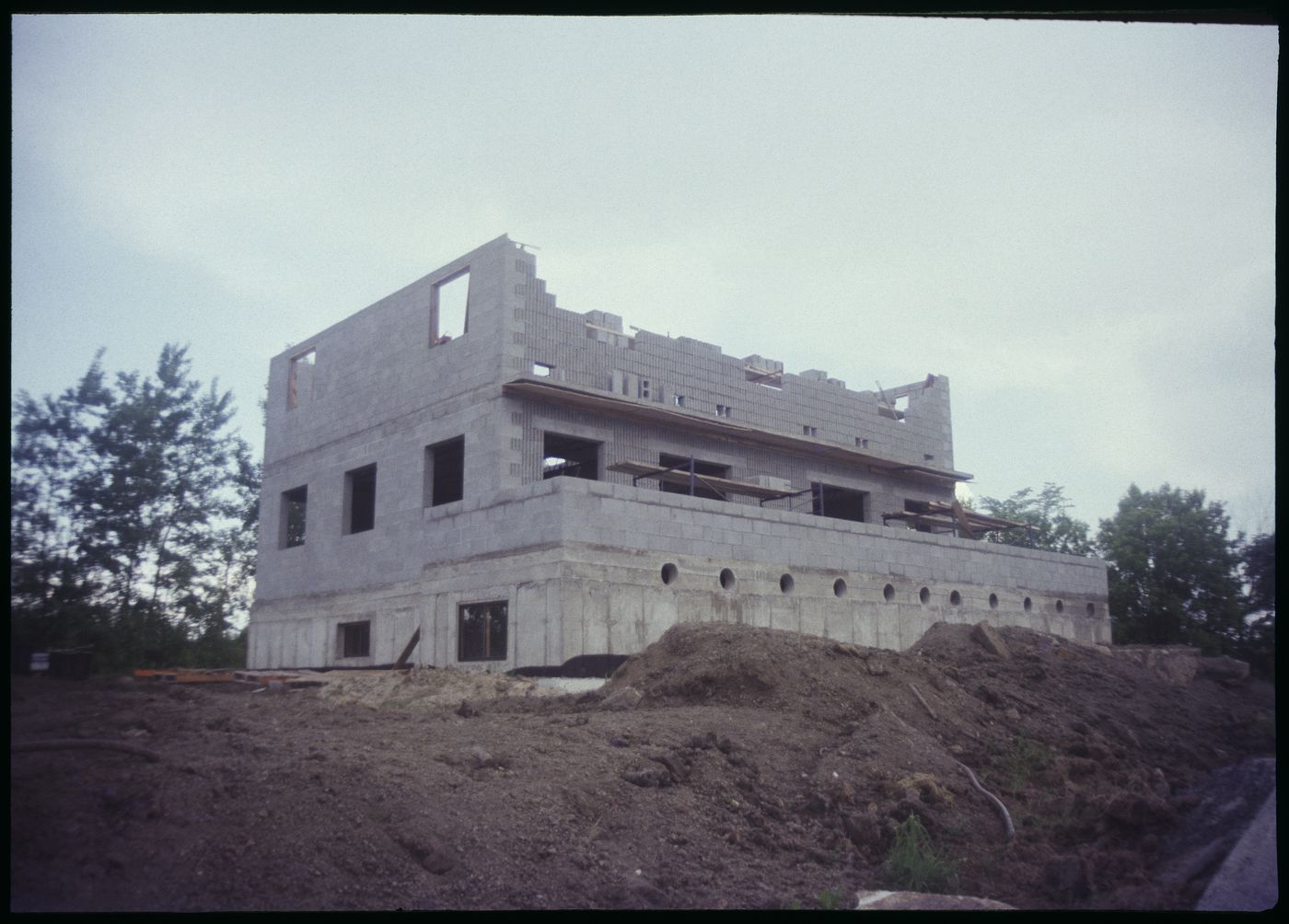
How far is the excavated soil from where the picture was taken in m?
5.61

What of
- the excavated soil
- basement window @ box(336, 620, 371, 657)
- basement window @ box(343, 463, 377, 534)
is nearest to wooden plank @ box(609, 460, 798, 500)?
basement window @ box(336, 620, 371, 657)

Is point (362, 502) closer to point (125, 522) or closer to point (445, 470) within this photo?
point (445, 470)

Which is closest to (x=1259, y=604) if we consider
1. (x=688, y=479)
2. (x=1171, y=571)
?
(x=688, y=479)

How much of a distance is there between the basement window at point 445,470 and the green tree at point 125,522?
12.1 ft

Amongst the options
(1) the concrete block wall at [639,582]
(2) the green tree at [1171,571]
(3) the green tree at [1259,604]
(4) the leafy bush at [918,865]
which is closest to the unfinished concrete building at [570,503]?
(1) the concrete block wall at [639,582]

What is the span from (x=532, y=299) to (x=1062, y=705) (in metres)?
11.4

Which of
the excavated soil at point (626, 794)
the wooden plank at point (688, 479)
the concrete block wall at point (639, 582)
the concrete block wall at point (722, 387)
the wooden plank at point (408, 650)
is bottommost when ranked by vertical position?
the excavated soil at point (626, 794)

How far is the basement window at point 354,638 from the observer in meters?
19.6

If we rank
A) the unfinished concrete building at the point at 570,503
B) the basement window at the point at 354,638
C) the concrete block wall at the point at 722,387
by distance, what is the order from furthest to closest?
the basement window at the point at 354,638, the concrete block wall at the point at 722,387, the unfinished concrete building at the point at 570,503

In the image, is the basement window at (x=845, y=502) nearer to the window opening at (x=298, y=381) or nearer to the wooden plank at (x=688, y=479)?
the wooden plank at (x=688, y=479)

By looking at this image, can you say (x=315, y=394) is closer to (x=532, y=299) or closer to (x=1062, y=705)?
(x=532, y=299)

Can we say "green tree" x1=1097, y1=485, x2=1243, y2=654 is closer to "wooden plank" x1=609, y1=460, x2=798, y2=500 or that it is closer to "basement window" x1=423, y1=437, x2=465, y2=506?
"wooden plank" x1=609, y1=460, x2=798, y2=500

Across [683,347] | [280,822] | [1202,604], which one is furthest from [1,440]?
[1202,604]

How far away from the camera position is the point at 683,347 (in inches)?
841
